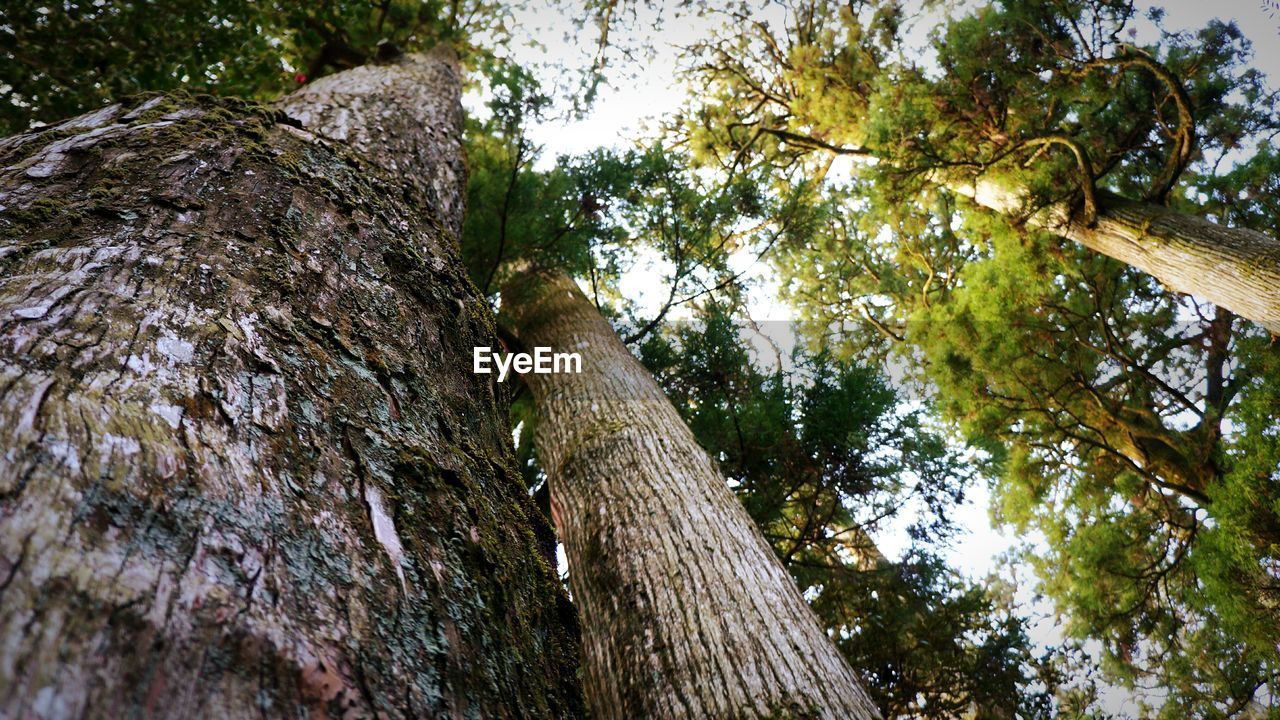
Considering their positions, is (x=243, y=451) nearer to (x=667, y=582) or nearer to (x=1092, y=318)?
(x=667, y=582)

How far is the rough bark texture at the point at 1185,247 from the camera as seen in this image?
3.63m

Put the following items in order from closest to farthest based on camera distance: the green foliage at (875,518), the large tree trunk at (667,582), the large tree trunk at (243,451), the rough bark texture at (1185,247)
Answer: the large tree trunk at (243,451)
the large tree trunk at (667,582)
the rough bark texture at (1185,247)
the green foliage at (875,518)

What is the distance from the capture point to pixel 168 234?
3.80 ft

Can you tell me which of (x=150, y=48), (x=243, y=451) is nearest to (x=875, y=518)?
(x=243, y=451)

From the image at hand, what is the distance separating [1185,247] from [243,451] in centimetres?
533

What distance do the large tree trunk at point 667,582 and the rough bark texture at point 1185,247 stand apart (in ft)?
11.1

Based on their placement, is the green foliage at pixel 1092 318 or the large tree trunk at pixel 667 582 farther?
the green foliage at pixel 1092 318

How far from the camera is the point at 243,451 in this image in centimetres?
83

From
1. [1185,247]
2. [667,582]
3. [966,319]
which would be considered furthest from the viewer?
[966,319]

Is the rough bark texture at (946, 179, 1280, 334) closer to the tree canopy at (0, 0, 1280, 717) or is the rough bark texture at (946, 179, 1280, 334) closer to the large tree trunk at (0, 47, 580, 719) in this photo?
the tree canopy at (0, 0, 1280, 717)

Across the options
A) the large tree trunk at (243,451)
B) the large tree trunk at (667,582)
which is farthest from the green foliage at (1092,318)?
the large tree trunk at (243,451)

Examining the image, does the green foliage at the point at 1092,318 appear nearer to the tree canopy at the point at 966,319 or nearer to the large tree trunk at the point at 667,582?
the tree canopy at the point at 966,319

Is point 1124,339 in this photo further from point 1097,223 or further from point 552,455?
point 552,455

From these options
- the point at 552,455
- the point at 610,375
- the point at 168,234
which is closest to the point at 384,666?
the point at 168,234
